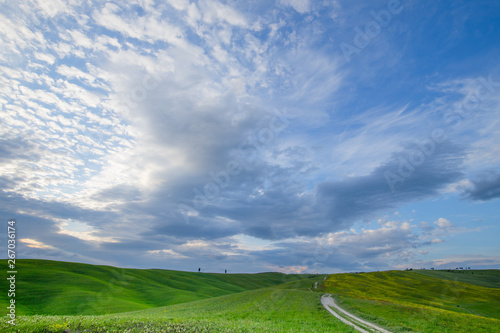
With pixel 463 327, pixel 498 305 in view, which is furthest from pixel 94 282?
pixel 498 305

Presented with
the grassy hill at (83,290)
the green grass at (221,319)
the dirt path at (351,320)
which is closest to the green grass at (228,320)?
the green grass at (221,319)

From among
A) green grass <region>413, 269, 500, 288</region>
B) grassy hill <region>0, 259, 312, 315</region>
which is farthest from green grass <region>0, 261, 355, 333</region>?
green grass <region>413, 269, 500, 288</region>

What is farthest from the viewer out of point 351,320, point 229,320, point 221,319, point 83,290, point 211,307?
point 83,290

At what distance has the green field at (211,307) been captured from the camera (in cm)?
2394

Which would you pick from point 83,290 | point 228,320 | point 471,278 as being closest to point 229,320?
point 228,320

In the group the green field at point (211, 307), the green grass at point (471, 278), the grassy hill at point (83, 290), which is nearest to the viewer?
the green field at point (211, 307)

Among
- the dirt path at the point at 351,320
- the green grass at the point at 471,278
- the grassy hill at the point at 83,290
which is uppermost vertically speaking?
the dirt path at the point at 351,320

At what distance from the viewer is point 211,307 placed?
48.0 metres

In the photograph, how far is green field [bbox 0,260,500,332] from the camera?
2394 centimetres

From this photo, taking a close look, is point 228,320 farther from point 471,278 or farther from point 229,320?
point 471,278

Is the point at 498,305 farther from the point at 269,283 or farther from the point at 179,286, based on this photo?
the point at 269,283

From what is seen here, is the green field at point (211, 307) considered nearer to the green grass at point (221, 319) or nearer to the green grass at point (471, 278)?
the green grass at point (221, 319)

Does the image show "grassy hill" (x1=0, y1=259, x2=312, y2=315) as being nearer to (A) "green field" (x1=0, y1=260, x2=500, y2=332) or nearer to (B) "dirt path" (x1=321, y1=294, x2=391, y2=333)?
(A) "green field" (x1=0, y1=260, x2=500, y2=332)

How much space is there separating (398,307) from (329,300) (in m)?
13.6
